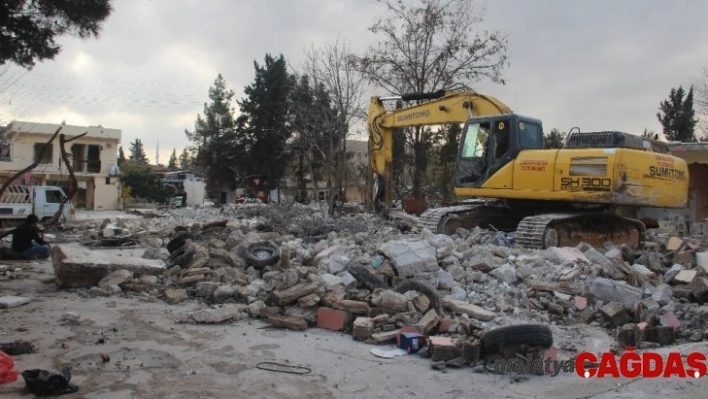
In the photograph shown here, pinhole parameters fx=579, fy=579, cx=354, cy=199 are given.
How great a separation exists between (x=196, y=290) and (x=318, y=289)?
6.81 feet

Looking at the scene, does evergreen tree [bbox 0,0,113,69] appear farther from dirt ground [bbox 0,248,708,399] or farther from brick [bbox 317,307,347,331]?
brick [bbox 317,307,347,331]

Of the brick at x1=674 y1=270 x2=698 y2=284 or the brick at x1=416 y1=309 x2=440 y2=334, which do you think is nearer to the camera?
the brick at x1=416 y1=309 x2=440 y2=334

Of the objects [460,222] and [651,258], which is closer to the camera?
[651,258]

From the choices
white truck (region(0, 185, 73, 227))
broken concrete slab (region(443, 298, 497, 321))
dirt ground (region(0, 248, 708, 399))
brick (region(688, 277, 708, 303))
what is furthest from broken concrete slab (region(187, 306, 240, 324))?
white truck (region(0, 185, 73, 227))

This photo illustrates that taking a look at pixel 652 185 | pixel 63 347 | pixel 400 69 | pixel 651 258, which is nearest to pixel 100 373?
pixel 63 347

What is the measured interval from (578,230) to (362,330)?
6820mm

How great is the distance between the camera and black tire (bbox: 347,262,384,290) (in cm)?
719

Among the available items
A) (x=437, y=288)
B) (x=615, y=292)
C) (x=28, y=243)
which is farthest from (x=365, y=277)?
(x=28, y=243)

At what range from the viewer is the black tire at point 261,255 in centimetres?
886

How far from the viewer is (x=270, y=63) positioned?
51625mm

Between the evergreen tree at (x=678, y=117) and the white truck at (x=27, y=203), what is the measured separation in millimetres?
39314

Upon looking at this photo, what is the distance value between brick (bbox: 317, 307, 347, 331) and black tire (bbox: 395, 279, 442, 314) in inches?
36.9

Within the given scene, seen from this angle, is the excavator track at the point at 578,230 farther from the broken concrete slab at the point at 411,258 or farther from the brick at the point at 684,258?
the broken concrete slab at the point at 411,258

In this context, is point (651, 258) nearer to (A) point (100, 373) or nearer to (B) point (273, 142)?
(A) point (100, 373)
